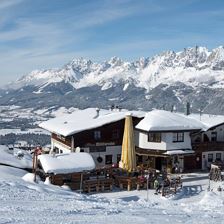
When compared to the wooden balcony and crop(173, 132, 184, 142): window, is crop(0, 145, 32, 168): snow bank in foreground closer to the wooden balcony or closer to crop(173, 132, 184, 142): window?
crop(173, 132, 184, 142): window

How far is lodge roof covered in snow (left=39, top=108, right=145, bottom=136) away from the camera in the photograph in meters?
38.4

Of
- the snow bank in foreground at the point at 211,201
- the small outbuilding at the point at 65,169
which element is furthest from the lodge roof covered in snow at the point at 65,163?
the snow bank in foreground at the point at 211,201

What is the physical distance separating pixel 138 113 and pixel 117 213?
71.8 ft

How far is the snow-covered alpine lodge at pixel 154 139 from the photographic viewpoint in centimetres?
3716

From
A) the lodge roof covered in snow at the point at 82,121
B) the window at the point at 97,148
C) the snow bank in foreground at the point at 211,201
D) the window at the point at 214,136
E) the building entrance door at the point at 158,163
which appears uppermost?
the lodge roof covered in snow at the point at 82,121

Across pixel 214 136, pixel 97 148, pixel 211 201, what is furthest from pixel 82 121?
pixel 211 201

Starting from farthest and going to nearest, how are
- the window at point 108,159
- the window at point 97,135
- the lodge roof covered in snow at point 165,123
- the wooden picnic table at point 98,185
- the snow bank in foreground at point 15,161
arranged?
the window at point 97,135
the window at point 108,159
the lodge roof covered in snow at point 165,123
the snow bank in foreground at point 15,161
the wooden picnic table at point 98,185

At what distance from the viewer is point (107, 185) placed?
30938mm

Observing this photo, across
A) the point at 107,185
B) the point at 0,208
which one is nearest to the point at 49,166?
the point at 107,185

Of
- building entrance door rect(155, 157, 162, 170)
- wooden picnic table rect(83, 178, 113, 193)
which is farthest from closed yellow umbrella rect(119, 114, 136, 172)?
building entrance door rect(155, 157, 162, 170)

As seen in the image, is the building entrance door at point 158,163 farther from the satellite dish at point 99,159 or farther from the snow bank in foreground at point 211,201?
the snow bank in foreground at point 211,201

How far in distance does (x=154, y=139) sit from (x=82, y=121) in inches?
298

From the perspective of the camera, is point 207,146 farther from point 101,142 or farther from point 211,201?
point 211,201

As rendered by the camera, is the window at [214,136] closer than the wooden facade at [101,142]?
No
